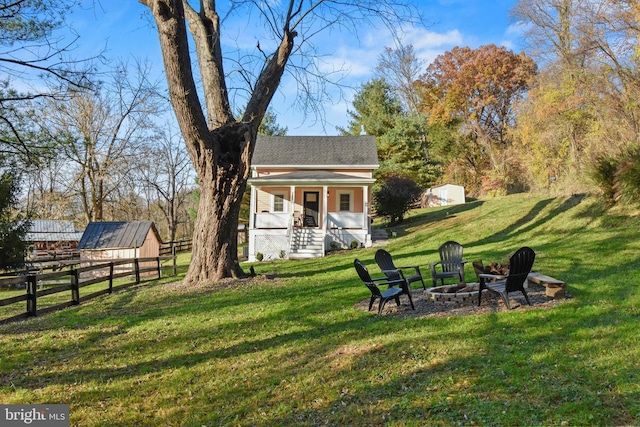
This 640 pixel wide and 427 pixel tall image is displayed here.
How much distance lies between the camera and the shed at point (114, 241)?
20406 millimetres

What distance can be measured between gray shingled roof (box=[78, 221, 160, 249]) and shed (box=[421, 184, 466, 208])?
22778mm

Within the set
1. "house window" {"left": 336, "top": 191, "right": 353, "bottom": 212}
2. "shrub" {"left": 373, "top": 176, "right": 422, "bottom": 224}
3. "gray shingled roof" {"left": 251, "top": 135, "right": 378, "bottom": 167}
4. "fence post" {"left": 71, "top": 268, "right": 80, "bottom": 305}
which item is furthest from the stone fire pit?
"shrub" {"left": 373, "top": 176, "right": 422, "bottom": 224}

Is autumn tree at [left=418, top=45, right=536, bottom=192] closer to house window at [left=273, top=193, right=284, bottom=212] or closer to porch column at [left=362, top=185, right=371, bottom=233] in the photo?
porch column at [left=362, top=185, right=371, bottom=233]

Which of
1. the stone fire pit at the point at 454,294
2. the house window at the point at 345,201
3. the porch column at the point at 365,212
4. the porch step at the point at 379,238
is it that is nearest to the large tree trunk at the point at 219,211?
the stone fire pit at the point at 454,294

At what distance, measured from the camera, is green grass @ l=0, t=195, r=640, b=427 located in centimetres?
333

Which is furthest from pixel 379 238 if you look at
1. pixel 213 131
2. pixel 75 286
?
pixel 75 286

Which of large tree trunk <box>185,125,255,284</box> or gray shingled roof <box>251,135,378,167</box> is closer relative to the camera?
large tree trunk <box>185,125,255,284</box>

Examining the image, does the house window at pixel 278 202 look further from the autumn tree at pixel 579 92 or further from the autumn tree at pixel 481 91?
the autumn tree at pixel 481 91

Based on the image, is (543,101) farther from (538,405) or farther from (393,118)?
(538,405)

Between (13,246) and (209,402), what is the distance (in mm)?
17456

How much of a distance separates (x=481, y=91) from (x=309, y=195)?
2547cm

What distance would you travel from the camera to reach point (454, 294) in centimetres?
666

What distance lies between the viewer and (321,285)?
9.74 metres

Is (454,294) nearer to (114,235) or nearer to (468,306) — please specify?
(468,306)
